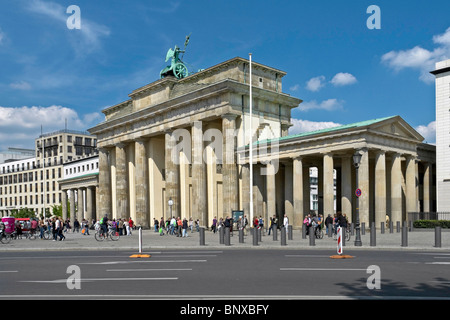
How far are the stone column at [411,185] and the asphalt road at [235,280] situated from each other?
28997 millimetres

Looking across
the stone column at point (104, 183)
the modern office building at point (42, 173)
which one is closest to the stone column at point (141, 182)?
the stone column at point (104, 183)

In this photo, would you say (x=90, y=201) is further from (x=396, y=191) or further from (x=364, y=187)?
(x=396, y=191)

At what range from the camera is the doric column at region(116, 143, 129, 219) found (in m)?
63.2

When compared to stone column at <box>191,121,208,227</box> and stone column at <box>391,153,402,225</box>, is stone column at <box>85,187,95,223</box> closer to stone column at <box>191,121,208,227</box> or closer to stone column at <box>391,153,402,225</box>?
stone column at <box>191,121,208,227</box>

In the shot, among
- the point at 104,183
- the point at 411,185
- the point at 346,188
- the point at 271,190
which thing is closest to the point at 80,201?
the point at 104,183

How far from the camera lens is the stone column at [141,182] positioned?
58438mm

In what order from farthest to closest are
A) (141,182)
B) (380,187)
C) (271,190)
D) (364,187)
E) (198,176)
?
(141,182) < (198,176) < (271,190) < (380,187) < (364,187)

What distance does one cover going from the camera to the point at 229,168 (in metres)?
46.7

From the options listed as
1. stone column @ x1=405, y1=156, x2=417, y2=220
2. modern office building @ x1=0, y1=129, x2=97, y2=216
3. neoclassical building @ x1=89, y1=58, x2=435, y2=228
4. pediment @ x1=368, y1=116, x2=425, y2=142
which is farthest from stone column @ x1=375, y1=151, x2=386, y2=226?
modern office building @ x1=0, y1=129, x2=97, y2=216

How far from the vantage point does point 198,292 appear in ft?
32.4

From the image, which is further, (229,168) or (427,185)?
(427,185)

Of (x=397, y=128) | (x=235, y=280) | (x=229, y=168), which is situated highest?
(x=397, y=128)

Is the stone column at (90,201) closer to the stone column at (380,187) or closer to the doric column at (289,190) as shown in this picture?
the doric column at (289,190)

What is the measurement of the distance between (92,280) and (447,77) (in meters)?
44.3
